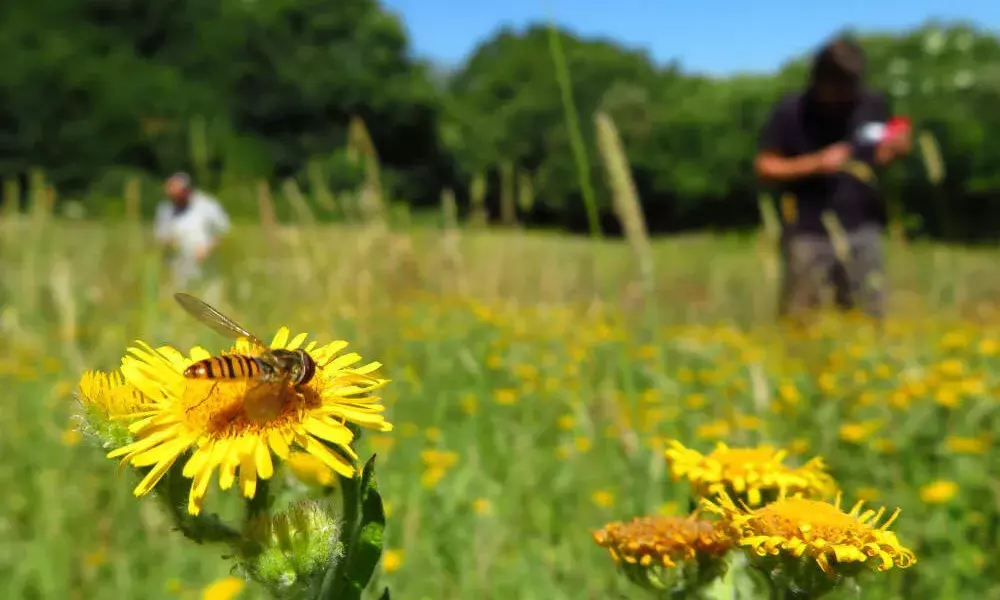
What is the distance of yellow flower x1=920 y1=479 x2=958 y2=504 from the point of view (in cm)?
218

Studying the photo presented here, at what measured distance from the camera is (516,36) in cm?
3431

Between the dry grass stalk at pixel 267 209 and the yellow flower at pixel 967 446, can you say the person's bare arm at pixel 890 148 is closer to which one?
the yellow flower at pixel 967 446

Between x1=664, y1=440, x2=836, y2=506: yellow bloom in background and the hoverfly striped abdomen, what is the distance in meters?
0.43

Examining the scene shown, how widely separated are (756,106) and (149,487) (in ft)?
83.7

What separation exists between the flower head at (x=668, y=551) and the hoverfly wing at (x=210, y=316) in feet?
1.35

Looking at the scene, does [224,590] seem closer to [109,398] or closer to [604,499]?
[604,499]

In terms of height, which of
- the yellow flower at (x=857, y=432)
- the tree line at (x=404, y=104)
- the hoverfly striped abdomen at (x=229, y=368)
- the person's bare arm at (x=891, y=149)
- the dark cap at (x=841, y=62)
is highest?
the tree line at (x=404, y=104)

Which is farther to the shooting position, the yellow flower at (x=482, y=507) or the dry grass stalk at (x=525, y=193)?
the dry grass stalk at (x=525, y=193)

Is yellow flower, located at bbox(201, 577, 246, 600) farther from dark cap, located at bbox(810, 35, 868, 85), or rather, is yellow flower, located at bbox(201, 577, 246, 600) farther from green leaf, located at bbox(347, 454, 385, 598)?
dark cap, located at bbox(810, 35, 868, 85)

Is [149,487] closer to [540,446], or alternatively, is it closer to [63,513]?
[63,513]

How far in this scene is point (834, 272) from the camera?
15.2ft

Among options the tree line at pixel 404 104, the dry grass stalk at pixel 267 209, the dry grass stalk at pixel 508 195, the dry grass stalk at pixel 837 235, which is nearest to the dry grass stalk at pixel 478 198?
the dry grass stalk at pixel 508 195

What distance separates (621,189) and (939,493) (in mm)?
1226

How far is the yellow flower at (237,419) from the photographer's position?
2.04 feet
